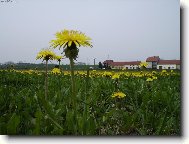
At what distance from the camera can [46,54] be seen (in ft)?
5.22

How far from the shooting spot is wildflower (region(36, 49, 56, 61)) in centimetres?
158

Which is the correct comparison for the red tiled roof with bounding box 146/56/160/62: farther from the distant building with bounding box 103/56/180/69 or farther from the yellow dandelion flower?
the yellow dandelion flower

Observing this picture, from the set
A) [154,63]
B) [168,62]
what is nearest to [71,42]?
[168,62]

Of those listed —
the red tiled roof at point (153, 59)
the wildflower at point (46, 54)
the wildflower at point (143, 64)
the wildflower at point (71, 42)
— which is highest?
the wildflower at point (71, 42)

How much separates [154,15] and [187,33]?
0.21 m

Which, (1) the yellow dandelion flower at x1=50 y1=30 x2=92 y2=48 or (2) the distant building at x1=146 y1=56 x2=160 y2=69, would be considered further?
(2) the distant building at x1=146 y1=56 x2=160 y2=69

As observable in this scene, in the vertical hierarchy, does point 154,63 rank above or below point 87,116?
above

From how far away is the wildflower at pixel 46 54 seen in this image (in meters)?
1.58

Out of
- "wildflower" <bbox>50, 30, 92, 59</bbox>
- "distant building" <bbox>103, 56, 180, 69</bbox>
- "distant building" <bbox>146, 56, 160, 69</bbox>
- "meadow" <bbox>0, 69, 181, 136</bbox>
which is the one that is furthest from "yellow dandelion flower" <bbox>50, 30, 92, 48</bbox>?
"distant building" <bbox>146, 56, 160, 69</bbox>

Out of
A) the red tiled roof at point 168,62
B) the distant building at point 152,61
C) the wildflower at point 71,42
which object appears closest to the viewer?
the wildflower at point 71,42

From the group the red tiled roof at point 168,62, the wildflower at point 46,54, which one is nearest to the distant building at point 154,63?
the red tiled roof at point 168,62

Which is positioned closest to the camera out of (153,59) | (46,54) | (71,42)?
(71,42)

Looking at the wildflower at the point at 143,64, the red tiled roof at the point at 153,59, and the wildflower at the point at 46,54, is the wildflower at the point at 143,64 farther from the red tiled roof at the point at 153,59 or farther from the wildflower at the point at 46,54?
the wildflower at the point at 46,54

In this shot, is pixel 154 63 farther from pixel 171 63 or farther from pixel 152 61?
pixel 171 63
